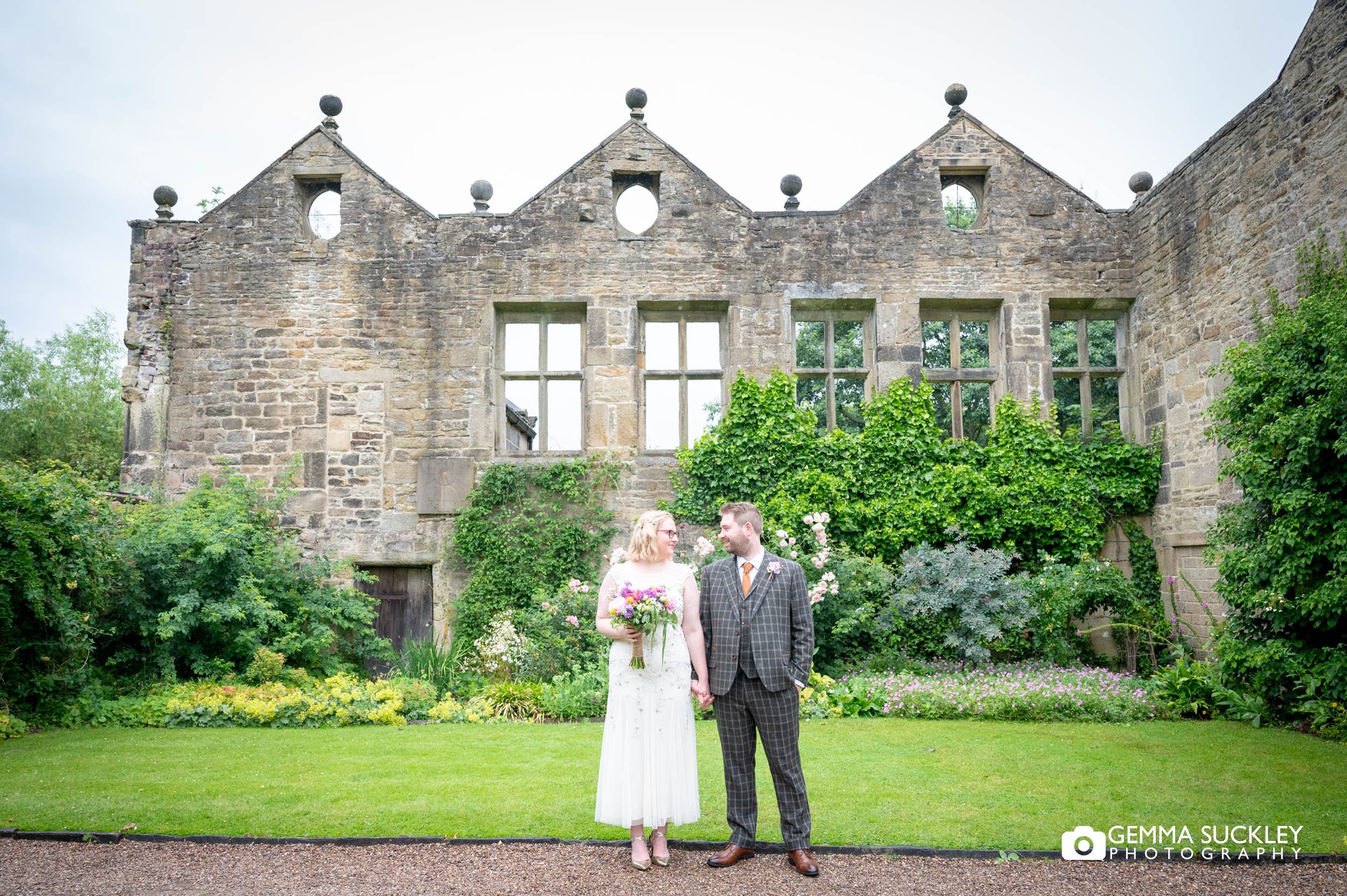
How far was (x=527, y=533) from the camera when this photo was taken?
34.6ft

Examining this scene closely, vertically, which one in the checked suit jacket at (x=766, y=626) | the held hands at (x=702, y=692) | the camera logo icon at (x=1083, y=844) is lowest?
the camera logo icon at (x=1083, y=844)

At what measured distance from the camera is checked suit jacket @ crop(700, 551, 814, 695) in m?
4.18

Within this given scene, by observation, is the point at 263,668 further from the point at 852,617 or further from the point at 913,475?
the point at 913,475

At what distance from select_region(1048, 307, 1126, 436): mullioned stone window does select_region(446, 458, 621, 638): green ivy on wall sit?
20.2ft

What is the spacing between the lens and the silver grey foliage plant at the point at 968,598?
905cm

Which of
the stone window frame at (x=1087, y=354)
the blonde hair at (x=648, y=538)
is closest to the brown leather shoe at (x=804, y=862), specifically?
the blonde hair at (x=648, y=538)

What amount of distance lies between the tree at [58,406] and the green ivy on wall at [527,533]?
18.1 m

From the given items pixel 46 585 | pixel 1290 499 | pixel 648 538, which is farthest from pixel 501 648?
pixel 1290 499

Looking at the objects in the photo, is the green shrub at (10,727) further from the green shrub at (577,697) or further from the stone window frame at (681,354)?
the stone window frame at (681,354)

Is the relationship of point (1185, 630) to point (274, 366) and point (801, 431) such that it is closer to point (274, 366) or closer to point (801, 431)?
point (801, 431)

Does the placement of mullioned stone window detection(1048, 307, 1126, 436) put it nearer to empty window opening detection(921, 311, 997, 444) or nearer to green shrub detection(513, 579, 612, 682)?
empty window opening detection(921, 311, 997, 444)

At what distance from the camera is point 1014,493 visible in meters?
10.3

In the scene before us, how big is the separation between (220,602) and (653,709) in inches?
269

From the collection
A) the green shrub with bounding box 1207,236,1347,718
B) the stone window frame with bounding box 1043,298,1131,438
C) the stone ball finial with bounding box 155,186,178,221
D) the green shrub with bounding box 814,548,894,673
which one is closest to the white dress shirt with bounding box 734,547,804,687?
the green shrub with bounding box 814,548,894,673
